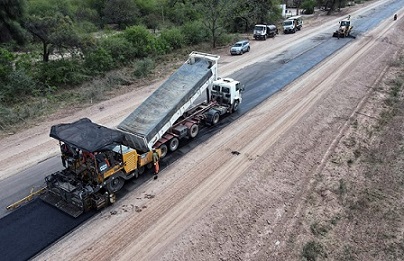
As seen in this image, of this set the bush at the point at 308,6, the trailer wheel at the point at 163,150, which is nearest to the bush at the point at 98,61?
the trailer wheel at the point at 163,150

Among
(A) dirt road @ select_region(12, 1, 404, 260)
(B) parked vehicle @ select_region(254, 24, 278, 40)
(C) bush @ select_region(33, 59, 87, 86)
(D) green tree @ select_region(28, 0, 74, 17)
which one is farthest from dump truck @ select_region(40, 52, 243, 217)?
(D) green tree @ select_region(28, 0, 74, 17)

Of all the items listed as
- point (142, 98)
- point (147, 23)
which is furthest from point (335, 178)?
point (147, 23)

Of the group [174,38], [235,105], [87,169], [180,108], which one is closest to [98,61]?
[174,38]

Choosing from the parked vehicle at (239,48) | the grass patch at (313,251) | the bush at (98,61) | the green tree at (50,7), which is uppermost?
the green tree at (50,7)

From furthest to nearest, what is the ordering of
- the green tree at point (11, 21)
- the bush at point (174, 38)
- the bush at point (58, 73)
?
1. the bush at point (174, 38)
2. the green tree at point (11, 21)
3. the bush at point (58, 73)

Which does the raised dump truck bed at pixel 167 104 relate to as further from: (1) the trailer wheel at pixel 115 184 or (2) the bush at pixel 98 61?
(2) the bush at pixel 98 61

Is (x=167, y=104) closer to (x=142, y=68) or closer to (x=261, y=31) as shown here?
(x=142, y=68)

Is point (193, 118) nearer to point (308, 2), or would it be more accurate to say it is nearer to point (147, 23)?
point (147, 23)
